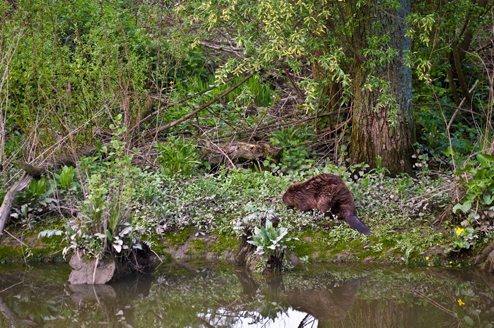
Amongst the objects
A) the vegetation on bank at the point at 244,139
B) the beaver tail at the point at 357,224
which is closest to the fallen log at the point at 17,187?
the vegetation on bank at the point at 244,139

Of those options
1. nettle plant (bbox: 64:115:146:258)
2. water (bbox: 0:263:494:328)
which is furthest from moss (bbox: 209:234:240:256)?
nettle plant (bbox: 64:115:146:258)

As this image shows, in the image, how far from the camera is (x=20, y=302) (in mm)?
5164

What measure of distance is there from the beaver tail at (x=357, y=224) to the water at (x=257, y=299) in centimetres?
50

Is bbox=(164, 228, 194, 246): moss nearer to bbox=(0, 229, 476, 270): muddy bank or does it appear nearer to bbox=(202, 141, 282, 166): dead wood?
bbox=(0, 229, 476, 270): muddy bank

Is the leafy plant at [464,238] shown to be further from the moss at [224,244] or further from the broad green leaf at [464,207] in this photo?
the moss at [224,244]

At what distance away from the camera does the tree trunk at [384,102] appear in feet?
23.2

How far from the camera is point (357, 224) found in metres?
6.21

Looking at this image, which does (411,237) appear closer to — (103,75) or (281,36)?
(281,36)

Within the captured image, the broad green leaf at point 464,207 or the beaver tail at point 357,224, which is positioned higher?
the broad green leaf at point 464,207

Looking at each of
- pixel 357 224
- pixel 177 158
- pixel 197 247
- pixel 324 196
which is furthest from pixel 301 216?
pixel 177 158

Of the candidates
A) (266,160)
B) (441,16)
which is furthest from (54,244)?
(441,16)

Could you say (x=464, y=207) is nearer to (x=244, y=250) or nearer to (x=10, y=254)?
(x=244, y=250)

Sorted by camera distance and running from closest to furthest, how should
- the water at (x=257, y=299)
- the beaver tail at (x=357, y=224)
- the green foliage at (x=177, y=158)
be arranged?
1. the water at (x=257, y=299)
2. the beaver tail at (x=357, y=224)
3. the green foliage at (x=177, y=158)

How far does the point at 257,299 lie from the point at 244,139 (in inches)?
151
